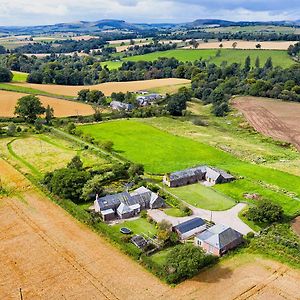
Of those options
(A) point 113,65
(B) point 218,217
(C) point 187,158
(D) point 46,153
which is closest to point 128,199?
(B) point 218,217

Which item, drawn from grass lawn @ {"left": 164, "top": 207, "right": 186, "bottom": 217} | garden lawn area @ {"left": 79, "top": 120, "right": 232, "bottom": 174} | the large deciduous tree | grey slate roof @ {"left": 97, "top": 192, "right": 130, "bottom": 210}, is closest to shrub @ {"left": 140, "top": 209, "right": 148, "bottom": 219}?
grey slate roof @ {"left": 97, "top": 192, "right": 130, "bottom": 210}

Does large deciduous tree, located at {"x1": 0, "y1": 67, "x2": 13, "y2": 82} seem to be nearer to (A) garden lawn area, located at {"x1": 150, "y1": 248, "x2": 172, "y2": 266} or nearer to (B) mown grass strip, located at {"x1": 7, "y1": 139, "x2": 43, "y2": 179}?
(B) mown grass strip, located at {"x1": 7, "y1": 139, "x2": 43, "y2": 179}

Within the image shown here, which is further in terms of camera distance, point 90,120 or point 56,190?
point 90,120

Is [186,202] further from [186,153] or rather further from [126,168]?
[186,153]

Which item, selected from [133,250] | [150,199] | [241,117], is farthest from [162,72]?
[133,250]

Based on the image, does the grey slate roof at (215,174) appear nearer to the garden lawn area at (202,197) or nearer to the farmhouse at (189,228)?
the garden lawn area at (202,197)

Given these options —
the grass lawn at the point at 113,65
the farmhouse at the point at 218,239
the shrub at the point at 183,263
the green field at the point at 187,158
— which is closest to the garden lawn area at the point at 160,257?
the shrub at the point at 183,263
